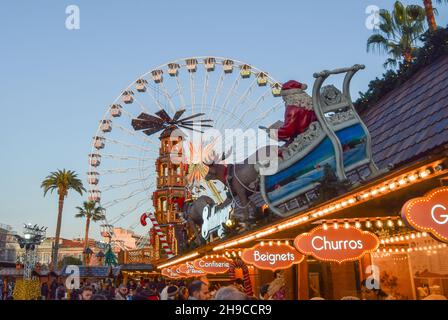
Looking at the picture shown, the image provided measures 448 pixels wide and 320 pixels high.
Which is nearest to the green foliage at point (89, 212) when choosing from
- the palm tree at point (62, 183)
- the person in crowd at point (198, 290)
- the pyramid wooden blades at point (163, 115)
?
the palm tree at point (62, 183)

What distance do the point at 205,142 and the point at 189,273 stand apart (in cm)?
1119

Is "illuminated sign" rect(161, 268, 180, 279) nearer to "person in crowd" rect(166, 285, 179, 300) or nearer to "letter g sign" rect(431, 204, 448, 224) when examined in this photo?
"person in crowd" rect(166, 285, 179, 300)

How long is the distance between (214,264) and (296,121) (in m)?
8.92

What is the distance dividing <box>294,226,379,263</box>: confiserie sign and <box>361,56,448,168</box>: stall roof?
1.34 m

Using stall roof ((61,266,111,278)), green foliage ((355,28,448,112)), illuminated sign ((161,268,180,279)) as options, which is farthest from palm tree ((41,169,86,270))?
green foliage ((355,28,448,112))

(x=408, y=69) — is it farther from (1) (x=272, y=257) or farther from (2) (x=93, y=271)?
(2) (x=93, y=271)

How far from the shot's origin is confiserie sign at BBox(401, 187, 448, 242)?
15.0ft

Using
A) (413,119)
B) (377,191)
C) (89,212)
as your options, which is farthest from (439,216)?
(89,212)

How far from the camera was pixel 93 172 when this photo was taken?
35.5 metres

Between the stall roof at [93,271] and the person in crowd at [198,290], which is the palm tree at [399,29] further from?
the stall roof at [93,271]

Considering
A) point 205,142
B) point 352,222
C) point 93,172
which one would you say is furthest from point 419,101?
point 93,172
